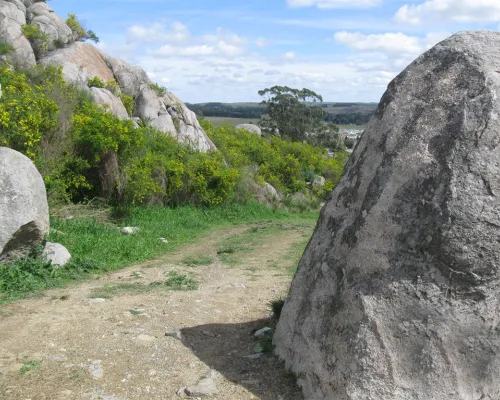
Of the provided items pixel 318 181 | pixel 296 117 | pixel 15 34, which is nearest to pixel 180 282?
pixel 15 34

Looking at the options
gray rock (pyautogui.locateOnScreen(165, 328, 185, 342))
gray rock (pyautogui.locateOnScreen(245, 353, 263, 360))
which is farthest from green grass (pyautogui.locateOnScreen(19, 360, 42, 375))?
gray rock (pyautogui.locateOnScreen(245, 353, 263, 360))

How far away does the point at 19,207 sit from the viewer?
762 cm

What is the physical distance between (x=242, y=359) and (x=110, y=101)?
1331 centimetres

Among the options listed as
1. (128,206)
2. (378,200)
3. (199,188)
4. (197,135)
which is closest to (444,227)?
(378,200)

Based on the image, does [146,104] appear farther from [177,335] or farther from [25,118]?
[177,335]

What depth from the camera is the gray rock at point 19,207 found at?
24.7 feet

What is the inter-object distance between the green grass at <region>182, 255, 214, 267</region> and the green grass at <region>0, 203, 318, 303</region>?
64 cm

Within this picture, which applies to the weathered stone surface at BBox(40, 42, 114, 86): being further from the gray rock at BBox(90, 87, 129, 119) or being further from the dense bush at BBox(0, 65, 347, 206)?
the dense bush at BBox(0, 65, 347, 206)

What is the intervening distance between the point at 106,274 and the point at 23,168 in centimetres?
186

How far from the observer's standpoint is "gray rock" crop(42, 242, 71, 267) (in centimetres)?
823

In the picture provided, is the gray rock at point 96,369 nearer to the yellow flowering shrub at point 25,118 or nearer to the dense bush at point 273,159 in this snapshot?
the yellow flowering shrub at point 25,118

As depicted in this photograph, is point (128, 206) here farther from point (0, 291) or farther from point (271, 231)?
point (0, 291)

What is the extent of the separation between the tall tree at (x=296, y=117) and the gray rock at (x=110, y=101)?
24.1 metres

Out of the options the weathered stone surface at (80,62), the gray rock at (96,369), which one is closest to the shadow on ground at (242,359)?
the gray rock at (96,369)
